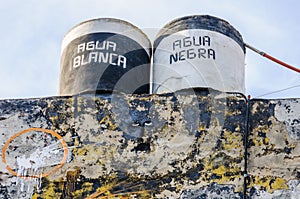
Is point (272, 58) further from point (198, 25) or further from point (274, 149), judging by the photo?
point (274, 149)

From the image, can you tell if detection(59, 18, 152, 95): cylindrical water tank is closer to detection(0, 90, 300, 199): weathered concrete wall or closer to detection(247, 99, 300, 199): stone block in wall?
detection(0, 90, 300, 199): weathered concrete wall

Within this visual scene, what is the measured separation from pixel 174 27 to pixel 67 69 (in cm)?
81

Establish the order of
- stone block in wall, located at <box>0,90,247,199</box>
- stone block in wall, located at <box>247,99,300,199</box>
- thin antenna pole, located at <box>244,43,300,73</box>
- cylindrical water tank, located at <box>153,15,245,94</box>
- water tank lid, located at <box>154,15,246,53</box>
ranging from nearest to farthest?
1. stone block in wall, located at <box>247,99,300,199</box>
2. stone block in wall, located at <box>0,90,247,199</box>
3. cylindrical water tank, located at <box>153,15,245,94</box>
4. water tank lid, located at <box>154,15,246,53</box>
5. thin antenna pole, located at <box>244,43,300,73</box>

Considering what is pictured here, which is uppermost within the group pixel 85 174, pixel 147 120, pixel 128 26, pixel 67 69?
pixel 128 26

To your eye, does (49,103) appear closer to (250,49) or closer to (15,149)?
(15,149)

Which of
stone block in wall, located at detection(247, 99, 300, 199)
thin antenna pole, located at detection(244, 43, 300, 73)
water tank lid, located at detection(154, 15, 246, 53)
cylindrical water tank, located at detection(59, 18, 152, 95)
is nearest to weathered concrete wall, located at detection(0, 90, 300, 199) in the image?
stone block in wall, located at detection(247, 99, 300, 199)

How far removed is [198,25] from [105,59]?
0.70m

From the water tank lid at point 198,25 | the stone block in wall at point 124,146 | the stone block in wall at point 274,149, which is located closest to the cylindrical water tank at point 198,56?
the water tank lid at point 198,25

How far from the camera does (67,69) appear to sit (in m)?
4.43

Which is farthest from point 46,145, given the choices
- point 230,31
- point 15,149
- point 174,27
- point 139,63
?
point 230,31

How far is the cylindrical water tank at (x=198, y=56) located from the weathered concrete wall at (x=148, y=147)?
0.83ft

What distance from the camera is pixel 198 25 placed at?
174 inches

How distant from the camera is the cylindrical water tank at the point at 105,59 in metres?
4.23

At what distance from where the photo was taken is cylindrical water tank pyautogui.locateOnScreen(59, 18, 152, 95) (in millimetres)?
4230
